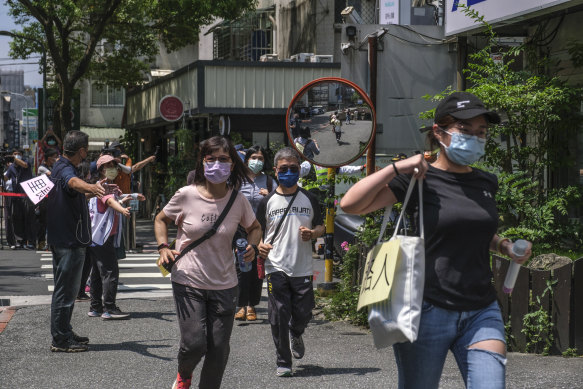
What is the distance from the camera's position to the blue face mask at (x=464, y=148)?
3893 mm

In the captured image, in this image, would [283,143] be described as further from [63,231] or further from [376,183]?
[376,183]

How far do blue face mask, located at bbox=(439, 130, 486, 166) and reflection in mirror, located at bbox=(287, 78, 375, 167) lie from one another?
5.46 m

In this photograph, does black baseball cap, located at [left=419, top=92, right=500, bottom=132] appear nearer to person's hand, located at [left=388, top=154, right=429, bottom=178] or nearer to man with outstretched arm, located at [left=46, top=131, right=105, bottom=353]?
person's hand, located at [left=388, top=154, right=429, bottom=178]

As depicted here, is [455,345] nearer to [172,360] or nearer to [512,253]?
[512,253]

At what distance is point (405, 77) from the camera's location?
598 inches

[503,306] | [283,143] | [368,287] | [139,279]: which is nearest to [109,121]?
[283,143]

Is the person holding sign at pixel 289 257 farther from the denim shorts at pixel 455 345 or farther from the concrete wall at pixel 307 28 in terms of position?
the concrete wall at pixel 307 28

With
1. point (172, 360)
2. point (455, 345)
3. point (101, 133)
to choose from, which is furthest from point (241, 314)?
point (101, 133)

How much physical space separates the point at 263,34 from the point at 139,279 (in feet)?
56.4

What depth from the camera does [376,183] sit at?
3.81 m

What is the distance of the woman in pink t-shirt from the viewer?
5371 millimetres

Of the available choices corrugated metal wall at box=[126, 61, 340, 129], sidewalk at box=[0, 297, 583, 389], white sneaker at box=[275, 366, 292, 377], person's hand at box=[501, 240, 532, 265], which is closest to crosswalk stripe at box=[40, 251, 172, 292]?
sidewalk at box=[0, 297, 583, 389]

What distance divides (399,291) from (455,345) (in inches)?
16.9

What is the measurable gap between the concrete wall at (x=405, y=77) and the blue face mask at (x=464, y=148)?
11002mm
